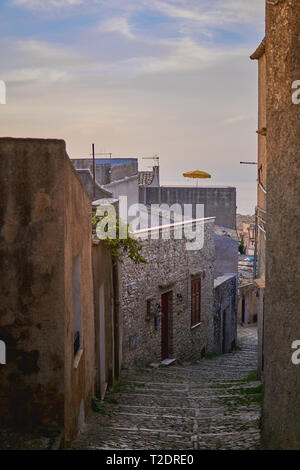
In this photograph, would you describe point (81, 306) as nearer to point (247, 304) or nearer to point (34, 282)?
point (34, 282)

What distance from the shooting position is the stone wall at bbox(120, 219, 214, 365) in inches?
464

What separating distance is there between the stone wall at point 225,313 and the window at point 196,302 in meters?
2.30

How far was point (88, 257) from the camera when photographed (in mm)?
7430

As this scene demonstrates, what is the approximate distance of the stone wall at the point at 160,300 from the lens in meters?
11.8

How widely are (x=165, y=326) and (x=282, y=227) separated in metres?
9.87

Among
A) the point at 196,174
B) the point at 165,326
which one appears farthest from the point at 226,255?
the point at 165,326

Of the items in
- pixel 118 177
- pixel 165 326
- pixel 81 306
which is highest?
pixel 118 177

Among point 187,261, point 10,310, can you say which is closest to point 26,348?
point 10,310

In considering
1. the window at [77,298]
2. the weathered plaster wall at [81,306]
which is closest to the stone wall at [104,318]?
the weathered plaster wall at [81,306]

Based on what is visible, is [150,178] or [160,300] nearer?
[160,300]

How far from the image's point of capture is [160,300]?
13.5 m

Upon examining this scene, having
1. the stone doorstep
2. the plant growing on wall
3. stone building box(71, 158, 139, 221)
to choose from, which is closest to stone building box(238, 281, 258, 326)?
stone building box(71, 158, 139, 221)
